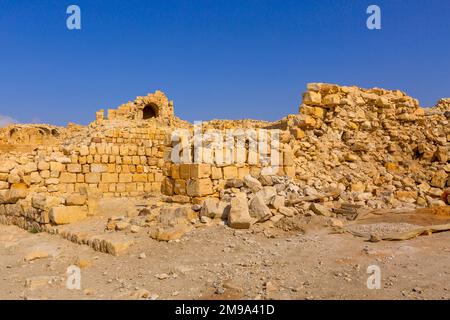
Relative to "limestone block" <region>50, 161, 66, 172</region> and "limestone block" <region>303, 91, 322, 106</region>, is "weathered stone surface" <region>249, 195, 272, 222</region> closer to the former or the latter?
"limestone block" <region>303, 91, 322, 106</region>

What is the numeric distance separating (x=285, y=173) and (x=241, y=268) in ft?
13.3

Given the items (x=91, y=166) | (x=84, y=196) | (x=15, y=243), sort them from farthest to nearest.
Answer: (x=91, y=166)
(x=84, y=196)
(x=15, y=243)

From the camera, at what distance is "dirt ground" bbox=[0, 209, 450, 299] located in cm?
421

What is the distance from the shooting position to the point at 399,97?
35.8 feet

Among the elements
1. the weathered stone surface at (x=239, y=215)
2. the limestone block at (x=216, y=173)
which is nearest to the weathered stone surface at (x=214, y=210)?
the weathered stone surface at (x=239, y=215)

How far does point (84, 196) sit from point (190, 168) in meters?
2.65

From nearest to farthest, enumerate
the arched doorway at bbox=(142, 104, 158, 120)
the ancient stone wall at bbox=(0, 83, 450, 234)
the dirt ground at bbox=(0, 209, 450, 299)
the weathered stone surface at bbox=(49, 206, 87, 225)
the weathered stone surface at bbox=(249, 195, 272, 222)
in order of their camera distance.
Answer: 1. the dirt ground at bbox=(0, 209, 450, 299)
2. the weathered stone surface at bbox=(249, 195, 272, 222)
3. the weathered stone surface at bbox=(49, 206, 87, 225)
4. the ancient stone wall at bbox=(0, 83, 450, 234)
5. the arched doorway at bbox=(142, 104, 158, 120)

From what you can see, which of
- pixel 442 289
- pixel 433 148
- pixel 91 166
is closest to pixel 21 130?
pixel 91 166

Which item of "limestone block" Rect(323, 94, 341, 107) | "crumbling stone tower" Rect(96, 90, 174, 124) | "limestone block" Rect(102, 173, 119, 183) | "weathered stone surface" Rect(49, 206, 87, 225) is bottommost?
"weathered stone surface" Rect(49, 206, 87, 225)

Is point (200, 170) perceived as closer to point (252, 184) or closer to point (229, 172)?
point (229, 172)

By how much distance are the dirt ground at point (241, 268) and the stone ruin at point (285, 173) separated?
63cm

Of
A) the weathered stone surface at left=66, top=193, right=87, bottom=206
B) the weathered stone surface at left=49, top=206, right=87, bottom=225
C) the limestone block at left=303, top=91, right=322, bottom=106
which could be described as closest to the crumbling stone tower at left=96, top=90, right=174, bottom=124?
the limestone block at left=303, top=91, right=322, bottom=106

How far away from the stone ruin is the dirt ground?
628 millimetres
